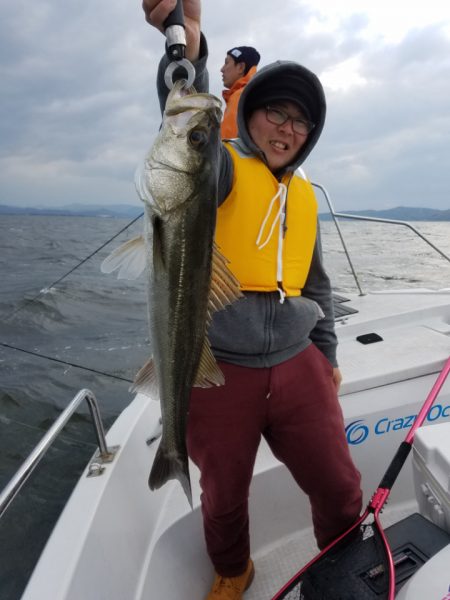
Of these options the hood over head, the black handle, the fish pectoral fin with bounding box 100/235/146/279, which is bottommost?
the fish pectoral fin with bounding box 100/235/146/279

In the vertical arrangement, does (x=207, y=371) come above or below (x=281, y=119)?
below

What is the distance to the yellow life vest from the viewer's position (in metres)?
1.97

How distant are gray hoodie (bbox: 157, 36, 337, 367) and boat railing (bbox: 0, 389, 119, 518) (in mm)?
779

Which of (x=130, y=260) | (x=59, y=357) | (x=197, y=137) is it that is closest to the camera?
(x=197, y=137)

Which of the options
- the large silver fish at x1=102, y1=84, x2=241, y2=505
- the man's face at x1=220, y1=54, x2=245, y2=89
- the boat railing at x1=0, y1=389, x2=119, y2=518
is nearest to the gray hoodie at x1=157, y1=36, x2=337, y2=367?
the large silver fish at x1=102, y1=84, x2=241, y2=505

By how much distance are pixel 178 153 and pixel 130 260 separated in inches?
15.5

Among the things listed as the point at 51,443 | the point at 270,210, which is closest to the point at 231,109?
the point at 270,210

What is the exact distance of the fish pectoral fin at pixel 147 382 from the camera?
1716mm

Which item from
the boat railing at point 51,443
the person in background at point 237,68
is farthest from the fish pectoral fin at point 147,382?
the person in background at point 237,68

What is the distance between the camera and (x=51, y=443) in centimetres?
207

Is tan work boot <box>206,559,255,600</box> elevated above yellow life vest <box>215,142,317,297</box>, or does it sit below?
below

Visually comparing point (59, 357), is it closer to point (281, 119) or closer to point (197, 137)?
point (281, 119)

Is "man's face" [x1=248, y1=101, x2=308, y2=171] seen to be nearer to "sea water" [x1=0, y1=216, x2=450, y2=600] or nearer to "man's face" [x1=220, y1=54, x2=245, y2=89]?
"sea water" [x1=0, y1=216, x2=450, y2=600]

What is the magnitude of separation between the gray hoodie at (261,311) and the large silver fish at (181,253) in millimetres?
263
